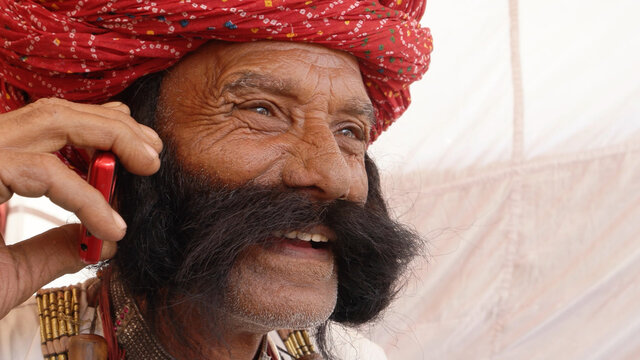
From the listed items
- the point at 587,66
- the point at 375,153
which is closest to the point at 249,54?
the point at 375,153

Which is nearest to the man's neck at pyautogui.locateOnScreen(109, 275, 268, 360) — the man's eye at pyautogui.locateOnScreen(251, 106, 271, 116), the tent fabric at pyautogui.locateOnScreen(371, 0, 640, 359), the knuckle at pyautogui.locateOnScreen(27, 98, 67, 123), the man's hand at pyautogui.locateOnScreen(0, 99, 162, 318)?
the man's hand at pyautogui.locateOnScreen(0, 99, 162, 318)

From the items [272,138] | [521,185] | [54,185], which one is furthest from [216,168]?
[521,185]

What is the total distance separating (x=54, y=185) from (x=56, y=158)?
0.06 metres

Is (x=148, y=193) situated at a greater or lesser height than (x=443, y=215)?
greater

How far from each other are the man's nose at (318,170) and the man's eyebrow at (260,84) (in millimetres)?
140

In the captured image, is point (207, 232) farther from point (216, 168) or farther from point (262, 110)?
point (262, 110)

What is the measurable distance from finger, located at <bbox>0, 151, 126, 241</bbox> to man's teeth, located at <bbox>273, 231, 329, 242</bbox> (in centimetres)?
46

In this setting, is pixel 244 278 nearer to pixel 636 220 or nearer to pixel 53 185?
pixel 53 185

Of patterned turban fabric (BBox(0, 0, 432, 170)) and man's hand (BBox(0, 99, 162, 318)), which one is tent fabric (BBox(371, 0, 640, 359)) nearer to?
patterned turban fabric (BBox(0, 0, 432, 170))

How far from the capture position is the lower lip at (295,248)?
184 centimetres

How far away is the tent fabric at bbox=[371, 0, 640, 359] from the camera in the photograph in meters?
3.28

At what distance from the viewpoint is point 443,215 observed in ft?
11.1

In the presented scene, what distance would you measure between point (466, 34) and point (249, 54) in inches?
67.6

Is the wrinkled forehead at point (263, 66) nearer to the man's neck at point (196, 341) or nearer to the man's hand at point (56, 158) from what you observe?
Answer: the man's hand at point (56, 158)
